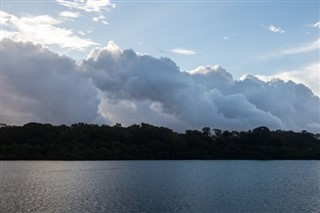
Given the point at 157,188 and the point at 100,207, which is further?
the point at 157,188

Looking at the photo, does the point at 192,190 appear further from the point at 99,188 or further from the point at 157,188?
the point at 99,188

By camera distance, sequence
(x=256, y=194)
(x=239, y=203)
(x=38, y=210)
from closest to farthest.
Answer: (x=38, y=210), (x=239, y=203), (x=256, y=194)

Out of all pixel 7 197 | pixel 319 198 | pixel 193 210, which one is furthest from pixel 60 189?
Answer: pixel 319 198

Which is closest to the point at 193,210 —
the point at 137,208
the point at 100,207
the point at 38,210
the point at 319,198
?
the point at 137,208

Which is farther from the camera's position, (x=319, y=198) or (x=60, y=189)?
(x=60, y=189)

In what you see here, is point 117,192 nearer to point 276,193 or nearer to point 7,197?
point 7,197

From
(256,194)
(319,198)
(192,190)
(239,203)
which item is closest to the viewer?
(239,203)

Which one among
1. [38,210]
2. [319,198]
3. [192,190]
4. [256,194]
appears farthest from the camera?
[192,190]

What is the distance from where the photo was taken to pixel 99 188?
3093 inches

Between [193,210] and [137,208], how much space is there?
6917mm

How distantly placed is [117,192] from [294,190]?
30906mm

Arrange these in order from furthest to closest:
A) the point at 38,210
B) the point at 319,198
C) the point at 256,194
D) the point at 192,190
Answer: the point at 192,190 < the point at 256,194 < the point at 319,198 < the point at 38,210

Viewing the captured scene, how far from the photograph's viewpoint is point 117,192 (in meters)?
71.9

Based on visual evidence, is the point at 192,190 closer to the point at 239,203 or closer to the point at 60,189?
the point at 239,203
